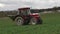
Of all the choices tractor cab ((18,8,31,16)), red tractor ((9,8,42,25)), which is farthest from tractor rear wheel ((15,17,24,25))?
tractor cab ((18,8,31,16))

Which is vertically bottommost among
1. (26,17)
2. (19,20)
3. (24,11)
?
(19,20)

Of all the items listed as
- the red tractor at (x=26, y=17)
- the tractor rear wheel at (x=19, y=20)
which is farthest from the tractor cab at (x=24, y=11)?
the tractor rear wheel at (x=19, y=20)

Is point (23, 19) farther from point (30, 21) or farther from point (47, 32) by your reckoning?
point (47, 32)

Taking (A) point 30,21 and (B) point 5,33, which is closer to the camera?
(B) point 5,33

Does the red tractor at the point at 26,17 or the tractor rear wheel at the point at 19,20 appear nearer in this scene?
the red tractor at the point at 26,17

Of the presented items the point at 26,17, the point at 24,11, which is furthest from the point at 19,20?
the point at 24,11

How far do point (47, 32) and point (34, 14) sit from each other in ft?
25.2

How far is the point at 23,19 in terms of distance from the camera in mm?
17844

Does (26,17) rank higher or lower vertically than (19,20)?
higher

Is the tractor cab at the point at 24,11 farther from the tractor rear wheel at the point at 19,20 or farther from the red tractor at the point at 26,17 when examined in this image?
the tractor rear wheel at the point at 19,20

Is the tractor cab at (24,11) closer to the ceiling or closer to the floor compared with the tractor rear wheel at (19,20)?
closer to the ceiling

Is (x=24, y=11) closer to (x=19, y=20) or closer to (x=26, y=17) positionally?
(x=26, y=17)

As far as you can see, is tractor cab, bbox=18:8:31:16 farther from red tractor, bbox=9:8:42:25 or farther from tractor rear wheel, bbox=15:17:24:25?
tractor rear wheel, bbox=15:17:24:25

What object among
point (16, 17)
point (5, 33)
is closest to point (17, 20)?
point (16, 17)
